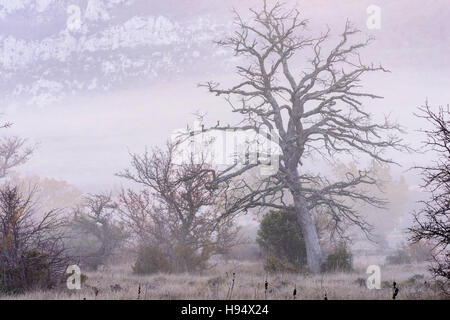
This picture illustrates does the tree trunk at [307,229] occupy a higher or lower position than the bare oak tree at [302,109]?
lower

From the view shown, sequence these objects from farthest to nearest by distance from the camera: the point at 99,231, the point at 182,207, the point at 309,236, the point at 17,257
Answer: the point at 99,231
the point at 182,207
the point at 309,236
the point at 17,257

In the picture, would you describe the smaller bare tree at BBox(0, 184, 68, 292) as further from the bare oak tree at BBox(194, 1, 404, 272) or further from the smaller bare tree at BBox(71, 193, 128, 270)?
the smaller bare tree at BBox(71, 193, 128, 270)

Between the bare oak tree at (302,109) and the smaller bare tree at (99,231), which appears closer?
the bare oak tree at (302,109)

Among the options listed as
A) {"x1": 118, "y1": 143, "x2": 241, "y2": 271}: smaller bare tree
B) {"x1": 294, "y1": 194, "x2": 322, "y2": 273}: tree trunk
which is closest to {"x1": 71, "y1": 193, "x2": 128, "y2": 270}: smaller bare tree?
{"x1": 118, "y1": 143, "x2": 241, "y2": 271}: smaller bare tree

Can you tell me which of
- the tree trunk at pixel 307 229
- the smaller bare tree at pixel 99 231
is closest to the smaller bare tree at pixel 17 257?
the tree trunk at pixel 307 229

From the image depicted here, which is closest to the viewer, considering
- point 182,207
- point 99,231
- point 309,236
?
point 309,236

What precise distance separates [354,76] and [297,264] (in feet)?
25.9

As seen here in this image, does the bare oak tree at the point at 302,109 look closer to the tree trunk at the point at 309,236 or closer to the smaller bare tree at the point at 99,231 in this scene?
the tree trunk at the point at 309,236

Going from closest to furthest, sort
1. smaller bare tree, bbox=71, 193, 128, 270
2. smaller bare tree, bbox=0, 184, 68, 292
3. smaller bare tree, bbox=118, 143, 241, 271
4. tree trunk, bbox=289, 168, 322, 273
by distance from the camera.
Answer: smaller bare tree, bbox=0, 184, 68, 292 < tree trunk, bbox=289, 168, 322, 273 < smaller bare tree, bbox=118, 143, 241, 271 < smaller bare tree, bbox=71, 193, 128, 270

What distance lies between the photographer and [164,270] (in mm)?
15172

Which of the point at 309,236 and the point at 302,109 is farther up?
the point at 302,109

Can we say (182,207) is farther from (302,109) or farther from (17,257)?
(17,257)

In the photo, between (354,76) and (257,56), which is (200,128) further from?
(354,76)

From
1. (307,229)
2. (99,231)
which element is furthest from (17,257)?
(99,231)
